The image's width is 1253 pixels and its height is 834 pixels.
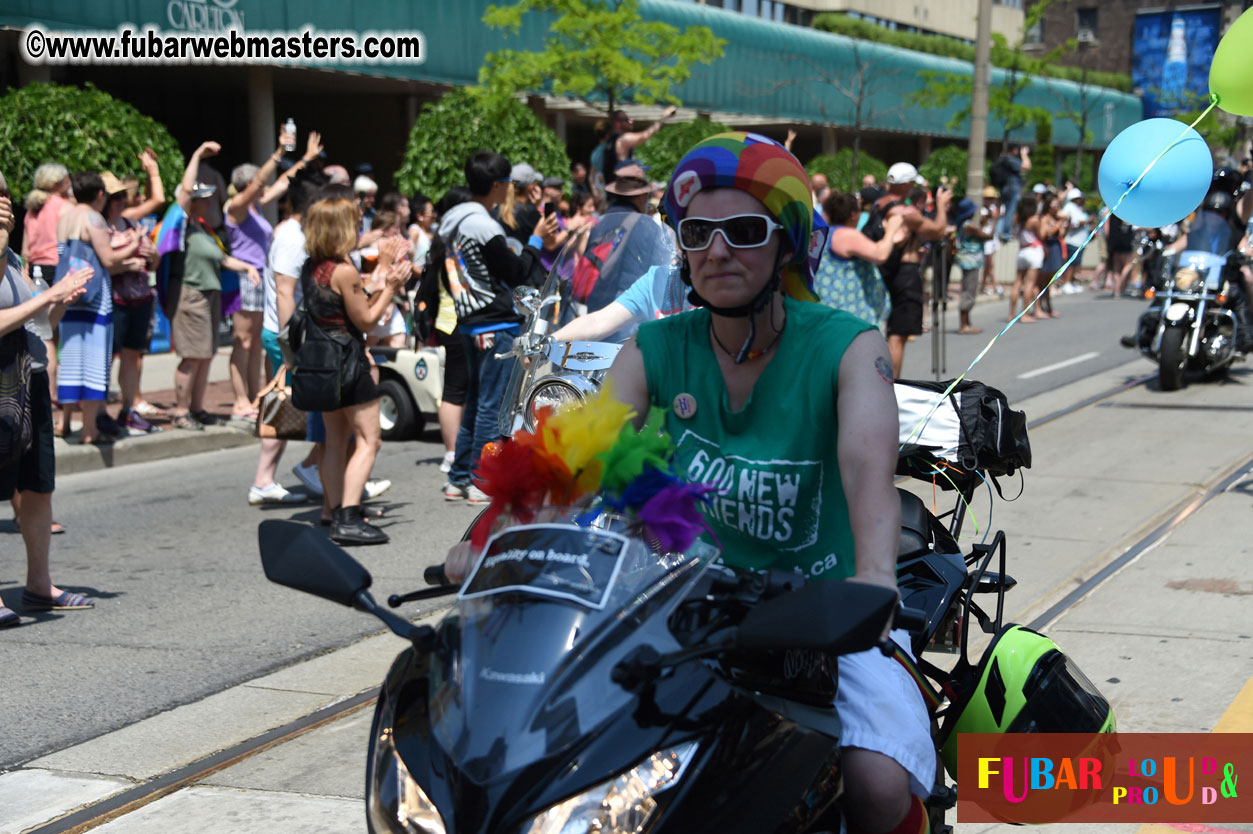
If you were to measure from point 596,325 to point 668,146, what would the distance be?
1679 centimetres

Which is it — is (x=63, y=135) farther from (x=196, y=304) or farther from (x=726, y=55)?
(x=726, y=55)

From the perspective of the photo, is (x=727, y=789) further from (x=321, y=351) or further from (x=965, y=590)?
(x=321, y=351)

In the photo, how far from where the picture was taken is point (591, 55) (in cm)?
1919

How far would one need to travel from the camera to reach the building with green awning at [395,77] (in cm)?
1747

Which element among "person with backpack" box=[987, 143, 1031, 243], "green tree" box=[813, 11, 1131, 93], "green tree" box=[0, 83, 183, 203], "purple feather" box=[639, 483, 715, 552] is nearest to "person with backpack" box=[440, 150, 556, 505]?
"green tree" box=[0, 83, 183, 203]

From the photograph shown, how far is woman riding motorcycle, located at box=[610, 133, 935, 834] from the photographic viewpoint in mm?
2436

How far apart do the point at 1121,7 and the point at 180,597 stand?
3073 inches

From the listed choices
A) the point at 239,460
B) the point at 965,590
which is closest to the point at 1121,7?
the point at 239,460

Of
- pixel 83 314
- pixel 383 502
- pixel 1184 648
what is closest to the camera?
pixel 1184 648

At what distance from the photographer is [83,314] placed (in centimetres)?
952

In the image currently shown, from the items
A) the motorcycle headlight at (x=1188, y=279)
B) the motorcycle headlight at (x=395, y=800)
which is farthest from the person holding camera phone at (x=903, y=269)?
the motorcycle headlight at (x=395, y=800)

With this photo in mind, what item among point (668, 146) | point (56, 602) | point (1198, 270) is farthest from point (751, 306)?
point (668, 146)

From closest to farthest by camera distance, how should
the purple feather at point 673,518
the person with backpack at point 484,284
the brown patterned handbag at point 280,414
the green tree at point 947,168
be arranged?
the purple feather at point 673,518 < the brown patterned handbag at point 280,414 < the person with backpack at point 484,284 < the green tree at point 947,168

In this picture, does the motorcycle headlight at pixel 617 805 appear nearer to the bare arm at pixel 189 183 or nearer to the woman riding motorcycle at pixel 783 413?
the woman riding motorcycle at pixel 783 413
